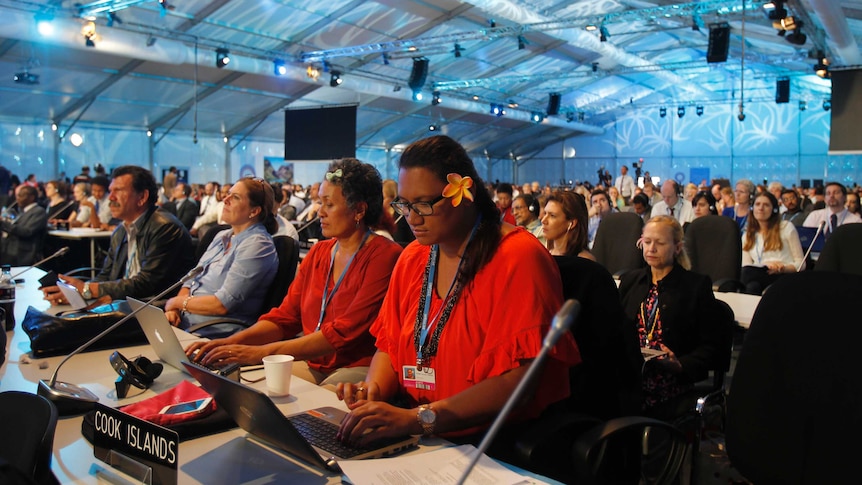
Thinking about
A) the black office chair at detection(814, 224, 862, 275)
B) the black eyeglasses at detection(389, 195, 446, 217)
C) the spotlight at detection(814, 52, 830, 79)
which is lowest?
the black office chair at detection(814, 224, 862, 275)

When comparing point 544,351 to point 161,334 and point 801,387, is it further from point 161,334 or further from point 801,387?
point 161,334

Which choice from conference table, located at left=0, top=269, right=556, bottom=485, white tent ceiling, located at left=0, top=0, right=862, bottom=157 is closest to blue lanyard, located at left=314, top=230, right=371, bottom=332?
conference table, located at left=0, top=269, right=556, bottom=485

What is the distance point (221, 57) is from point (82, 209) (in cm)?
488

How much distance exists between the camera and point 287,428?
138cm

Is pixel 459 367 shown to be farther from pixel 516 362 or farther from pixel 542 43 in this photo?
pixel 542 43

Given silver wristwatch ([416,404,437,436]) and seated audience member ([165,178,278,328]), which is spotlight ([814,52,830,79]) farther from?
silver wristwatch ([416,404,437,436])

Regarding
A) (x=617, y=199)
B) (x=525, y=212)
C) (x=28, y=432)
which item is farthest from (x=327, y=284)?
(x=617, y=199)

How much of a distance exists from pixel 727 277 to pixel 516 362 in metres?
3.62

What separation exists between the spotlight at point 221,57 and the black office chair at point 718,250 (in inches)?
418

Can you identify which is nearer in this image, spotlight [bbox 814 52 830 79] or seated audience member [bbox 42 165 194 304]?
seated audience member [bbox 42 165 194 304]

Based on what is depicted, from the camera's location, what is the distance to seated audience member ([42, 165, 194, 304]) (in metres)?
3.88

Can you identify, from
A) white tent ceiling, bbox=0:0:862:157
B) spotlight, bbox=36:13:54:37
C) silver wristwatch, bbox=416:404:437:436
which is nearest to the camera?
silver wristwatch, bbox=416:404:437:436

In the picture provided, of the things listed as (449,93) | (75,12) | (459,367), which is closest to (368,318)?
(459,367)

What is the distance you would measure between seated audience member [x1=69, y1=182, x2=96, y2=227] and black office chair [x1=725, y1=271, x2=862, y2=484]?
9.10m
